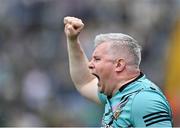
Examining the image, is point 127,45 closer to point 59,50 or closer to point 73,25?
point 73,25

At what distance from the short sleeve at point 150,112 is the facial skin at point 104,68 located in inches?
14.4

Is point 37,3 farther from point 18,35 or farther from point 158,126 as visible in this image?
point 158,126

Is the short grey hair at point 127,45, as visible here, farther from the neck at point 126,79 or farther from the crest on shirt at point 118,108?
the crest on shirt at point 118,108

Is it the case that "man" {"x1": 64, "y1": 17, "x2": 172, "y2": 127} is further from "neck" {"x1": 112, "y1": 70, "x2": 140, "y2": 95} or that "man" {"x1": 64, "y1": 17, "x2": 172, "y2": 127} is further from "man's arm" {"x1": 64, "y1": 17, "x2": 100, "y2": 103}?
"man's arm" {"x1": 64, "y1": 17, "x2": 100, "y2": 103}

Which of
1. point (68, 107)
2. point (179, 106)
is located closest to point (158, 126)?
point (179, 106)

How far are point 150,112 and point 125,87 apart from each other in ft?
1.19

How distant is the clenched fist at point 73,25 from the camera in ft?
21.1

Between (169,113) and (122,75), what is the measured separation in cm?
46

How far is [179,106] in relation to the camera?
39.6ft

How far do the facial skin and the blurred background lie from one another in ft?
19.5

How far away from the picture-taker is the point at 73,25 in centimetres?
646

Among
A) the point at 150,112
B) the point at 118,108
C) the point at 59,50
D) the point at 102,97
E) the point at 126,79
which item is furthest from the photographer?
the point at 59,50

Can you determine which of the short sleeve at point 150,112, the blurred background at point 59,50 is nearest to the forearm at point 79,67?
the short sleeve at point 150,112

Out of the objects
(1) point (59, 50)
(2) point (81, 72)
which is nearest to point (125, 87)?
(2) point (81, 72)
